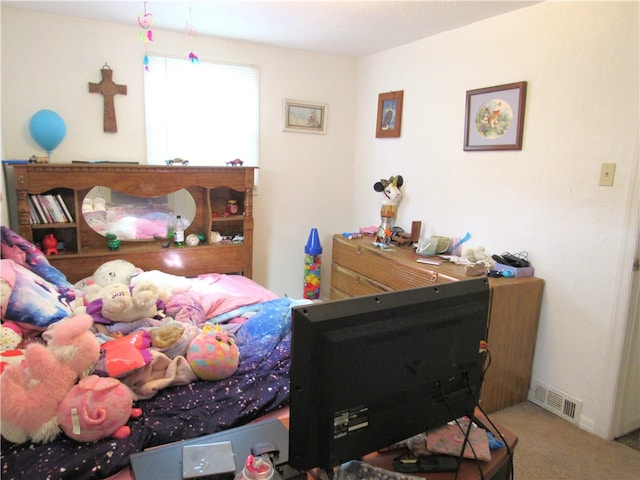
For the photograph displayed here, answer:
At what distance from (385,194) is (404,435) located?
2.64m

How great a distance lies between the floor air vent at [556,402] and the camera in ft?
7.27

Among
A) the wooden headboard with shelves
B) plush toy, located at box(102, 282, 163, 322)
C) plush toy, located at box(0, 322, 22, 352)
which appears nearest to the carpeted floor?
plush toy, located at box(102, 282, 163, 322)

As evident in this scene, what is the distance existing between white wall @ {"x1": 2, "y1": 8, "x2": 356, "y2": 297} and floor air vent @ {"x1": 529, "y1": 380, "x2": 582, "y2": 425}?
2.11m

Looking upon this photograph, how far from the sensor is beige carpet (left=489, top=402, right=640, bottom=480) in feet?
6.14

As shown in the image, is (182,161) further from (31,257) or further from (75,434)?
(75,434)

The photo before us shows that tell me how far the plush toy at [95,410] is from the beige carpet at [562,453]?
1.64 metres

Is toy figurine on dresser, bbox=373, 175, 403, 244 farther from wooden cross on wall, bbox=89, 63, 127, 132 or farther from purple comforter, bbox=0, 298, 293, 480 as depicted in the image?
wooden cross on wall, bbox=89, 63, 127, 132

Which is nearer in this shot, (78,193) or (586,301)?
(586,301)

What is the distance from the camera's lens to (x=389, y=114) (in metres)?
3.43

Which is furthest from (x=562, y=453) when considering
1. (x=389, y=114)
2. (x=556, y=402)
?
(x=389, y=114)

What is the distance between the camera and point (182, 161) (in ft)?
10.2

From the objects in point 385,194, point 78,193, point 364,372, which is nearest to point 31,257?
point 78,193

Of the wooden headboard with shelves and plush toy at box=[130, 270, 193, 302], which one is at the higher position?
the wooden headboard with shelves

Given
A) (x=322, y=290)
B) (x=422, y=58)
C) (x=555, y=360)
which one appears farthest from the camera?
(x=322, y=290)
